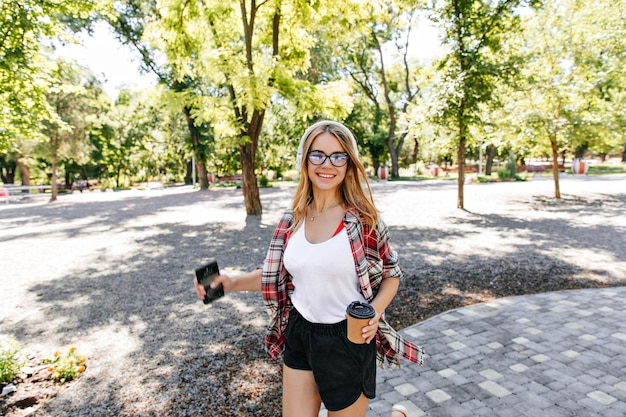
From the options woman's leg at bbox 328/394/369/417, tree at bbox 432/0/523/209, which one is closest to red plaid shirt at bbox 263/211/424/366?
woman's leg at bbox 328/394/369/417

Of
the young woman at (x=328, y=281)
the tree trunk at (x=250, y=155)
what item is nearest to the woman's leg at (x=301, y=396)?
the young woman at (x=328, y=281)

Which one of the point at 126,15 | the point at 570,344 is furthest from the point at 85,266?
the point at 126,15

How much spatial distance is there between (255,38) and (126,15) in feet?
52.9

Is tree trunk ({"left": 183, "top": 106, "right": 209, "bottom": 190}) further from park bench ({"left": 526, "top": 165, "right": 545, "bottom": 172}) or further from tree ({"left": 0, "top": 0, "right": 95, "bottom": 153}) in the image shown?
park bench ({"left": 526, "top": 165, "right": 545, "bottom": 172})

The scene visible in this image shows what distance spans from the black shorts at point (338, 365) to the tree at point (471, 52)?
39.2ft

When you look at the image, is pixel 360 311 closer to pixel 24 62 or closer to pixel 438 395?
pixel 438 395

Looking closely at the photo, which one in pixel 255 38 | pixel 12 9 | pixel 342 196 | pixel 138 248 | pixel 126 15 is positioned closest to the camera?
pixel 342 196

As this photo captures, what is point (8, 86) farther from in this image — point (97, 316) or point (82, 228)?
point (82, 228)

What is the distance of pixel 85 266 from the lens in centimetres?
871

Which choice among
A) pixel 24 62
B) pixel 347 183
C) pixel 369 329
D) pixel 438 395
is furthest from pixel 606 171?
pixel 369 329

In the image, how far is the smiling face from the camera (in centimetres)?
220

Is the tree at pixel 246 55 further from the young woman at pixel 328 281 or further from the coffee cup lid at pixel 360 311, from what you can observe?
the coffee cup lid at pixel 360 311

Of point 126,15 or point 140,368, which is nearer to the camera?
point 140,368

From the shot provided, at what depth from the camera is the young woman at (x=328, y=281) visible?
6.82 feet
